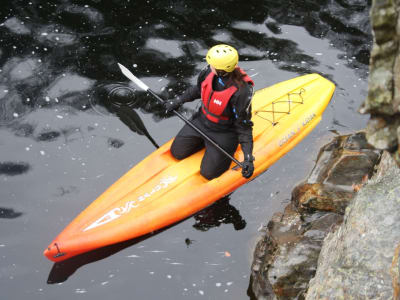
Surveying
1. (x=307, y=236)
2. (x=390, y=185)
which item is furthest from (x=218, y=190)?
(x=390, y=185)

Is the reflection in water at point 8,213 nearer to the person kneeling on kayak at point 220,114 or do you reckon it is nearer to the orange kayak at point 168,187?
the orange kayak at point 168,187

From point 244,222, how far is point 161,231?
95 cm

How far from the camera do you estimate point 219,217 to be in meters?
5.42

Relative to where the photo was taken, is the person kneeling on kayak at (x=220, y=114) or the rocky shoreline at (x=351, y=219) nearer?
the rocky shoreline at (x=351, y=219)

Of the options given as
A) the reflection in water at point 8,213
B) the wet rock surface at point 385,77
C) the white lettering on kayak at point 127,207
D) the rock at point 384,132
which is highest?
the wet rock surface at point 385,77

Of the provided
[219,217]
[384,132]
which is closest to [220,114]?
[219,217]

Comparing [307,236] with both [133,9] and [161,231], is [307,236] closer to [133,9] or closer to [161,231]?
[161,231]

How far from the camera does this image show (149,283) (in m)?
4.81

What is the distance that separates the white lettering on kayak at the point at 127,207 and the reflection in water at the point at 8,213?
3.43 feet

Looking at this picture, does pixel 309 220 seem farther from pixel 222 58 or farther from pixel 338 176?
pixel 222 58

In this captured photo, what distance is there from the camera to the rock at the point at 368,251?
10.4ft

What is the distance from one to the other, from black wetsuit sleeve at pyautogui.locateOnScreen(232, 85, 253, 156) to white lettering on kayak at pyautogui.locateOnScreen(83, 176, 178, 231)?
855 millimetres

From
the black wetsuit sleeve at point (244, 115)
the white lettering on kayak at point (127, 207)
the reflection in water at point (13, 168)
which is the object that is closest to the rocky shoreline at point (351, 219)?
the black wetsuit sleeve at point (244, 115)

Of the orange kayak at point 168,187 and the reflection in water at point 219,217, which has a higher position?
the orange kayak at point 168,187
